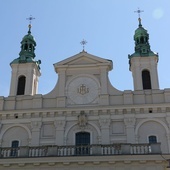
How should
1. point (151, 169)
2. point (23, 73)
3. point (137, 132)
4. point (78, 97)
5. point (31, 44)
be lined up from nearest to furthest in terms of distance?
point (151, 169), point (137, 132), point (78, 97), point (23, 73), point (31, 44)

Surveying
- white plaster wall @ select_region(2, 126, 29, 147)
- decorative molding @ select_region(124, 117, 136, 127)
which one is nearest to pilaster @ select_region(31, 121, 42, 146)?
white plaster wall @ select_region(2, 126, 29, 147)

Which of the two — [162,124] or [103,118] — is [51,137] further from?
[162,124]

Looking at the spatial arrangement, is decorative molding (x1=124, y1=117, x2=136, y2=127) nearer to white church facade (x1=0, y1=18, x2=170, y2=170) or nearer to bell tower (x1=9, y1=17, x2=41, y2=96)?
white church facade (x1=0, y1=18, x2=170, y2=170)

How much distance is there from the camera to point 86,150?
74.1 feet

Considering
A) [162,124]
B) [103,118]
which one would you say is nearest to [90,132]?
[103,118]

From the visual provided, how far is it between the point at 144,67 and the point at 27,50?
10.8m

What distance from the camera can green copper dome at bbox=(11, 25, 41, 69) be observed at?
1218 inches

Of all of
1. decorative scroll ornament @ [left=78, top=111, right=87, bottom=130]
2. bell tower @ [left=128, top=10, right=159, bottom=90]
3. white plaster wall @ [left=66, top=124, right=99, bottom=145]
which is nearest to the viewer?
white plaster wall @ [left=66, top=124, right=99, bottom=145]

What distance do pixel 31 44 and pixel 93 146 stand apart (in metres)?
14.5

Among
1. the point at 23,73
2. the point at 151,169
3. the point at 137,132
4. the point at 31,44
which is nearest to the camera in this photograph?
the point at 151,169

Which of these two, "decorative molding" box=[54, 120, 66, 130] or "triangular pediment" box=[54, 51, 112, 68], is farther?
"triangular pediment" box=[54, 51, 112, 68]

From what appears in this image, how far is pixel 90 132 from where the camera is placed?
85.7 ft

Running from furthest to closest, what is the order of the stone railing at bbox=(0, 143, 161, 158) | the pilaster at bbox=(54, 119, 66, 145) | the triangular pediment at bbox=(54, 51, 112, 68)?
the triangular pediment at bbox=(54, 51, 112, 68) → the pilaster at bbox=(54, 119, 66, 145) → the stone railing at bbox=(0, 143, 161, 158)

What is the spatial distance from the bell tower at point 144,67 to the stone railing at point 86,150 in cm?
729
